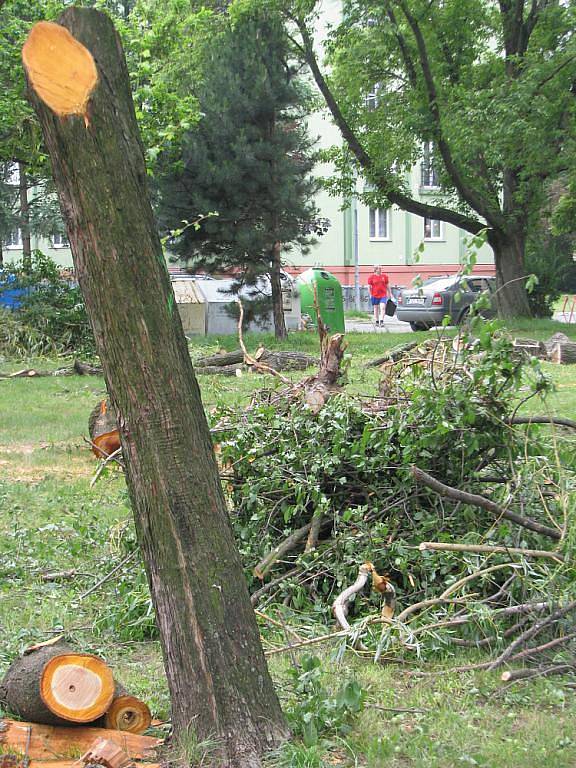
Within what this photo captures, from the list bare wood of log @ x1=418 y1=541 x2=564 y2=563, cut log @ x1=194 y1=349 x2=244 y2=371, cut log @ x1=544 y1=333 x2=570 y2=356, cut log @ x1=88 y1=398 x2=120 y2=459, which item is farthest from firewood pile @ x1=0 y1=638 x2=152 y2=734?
cut log @ x1=544 y1=333 x2=570 y2=356

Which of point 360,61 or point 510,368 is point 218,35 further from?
point 510,368

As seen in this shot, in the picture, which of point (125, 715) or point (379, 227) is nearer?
point (125, 715)

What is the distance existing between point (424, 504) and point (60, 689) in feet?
8.08

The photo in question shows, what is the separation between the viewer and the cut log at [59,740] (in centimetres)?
325

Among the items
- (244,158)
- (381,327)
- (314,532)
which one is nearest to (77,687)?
(314,532)

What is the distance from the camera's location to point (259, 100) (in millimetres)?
20969

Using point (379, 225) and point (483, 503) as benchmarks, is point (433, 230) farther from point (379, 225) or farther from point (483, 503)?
point (483, 503)

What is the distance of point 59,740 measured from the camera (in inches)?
130

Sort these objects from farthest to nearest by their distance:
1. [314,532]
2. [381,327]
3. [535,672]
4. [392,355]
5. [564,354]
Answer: [381,327], [564,354], [392,355], [314,532], [535,672]

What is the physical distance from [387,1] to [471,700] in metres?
20.5

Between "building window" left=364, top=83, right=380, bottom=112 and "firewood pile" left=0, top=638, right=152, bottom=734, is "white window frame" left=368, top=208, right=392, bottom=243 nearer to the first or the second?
"building window" left=364, top=83, right=380, bottom=112

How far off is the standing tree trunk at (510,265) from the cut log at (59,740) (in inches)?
879

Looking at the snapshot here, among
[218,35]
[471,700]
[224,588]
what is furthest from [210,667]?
[218,35]

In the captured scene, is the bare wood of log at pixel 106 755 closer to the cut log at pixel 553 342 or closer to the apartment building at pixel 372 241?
the cut log at pixel 553 342
